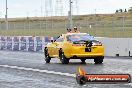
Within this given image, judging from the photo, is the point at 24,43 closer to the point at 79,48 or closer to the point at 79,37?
the point at 79,37

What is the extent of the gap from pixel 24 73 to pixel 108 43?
1199 centimetres

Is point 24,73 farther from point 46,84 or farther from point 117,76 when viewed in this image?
→ point 117,76

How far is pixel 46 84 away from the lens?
44.4 feet

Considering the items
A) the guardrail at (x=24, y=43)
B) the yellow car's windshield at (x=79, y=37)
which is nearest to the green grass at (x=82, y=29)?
the guardrail at (x=24, y=43)

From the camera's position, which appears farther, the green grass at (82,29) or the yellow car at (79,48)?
the green grass at (82,29)

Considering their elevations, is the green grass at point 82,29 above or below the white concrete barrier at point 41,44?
above

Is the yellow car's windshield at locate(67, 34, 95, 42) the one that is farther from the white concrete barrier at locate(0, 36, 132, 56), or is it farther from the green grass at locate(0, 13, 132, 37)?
the green grass at locate(0, 13, 132, 37)

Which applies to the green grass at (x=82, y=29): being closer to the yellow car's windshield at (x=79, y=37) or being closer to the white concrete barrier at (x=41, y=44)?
the white concrete barrier at (x=41, y=44)

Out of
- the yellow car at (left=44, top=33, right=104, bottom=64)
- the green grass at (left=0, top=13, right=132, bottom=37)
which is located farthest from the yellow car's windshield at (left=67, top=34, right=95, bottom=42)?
the green grass at (left=0, top=13, right=132, bottom=37)

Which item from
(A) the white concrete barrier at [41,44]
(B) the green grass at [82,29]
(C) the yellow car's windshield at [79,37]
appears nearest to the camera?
(C) the yellow car's windshield at [79,37]

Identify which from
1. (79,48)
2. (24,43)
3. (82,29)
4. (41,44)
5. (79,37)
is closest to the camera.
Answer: (79,48)

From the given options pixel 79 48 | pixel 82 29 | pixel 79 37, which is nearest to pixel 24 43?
pixel 82 29

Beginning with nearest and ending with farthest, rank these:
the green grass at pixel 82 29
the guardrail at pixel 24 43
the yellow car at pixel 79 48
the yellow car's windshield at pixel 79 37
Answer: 1. the yellow car at pixel 79 48
2. the yellow car's windshield at pixel 79 37
3. the guardrail at pixel 24 43
4. the green grass at pixel 82 29

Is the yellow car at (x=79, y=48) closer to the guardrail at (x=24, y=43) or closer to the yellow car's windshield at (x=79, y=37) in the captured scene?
the yellow car's windshield at (x=79, y=37)
